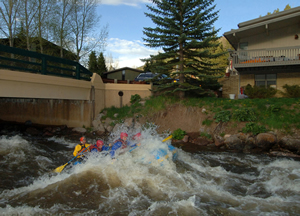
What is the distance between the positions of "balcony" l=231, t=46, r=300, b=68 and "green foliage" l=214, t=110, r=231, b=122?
5.51 m

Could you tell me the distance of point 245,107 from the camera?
13.9m

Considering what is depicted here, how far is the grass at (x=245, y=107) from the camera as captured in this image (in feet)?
40.6

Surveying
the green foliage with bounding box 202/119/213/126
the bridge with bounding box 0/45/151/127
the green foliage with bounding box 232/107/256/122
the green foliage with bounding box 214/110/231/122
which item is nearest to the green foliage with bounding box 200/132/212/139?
the green foliage with bounding box 202/119/213/126

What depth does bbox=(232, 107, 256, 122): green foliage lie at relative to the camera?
1301 centimetres

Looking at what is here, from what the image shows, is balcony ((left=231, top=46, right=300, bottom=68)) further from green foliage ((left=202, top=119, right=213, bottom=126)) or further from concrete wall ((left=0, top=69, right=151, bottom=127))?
concrete wall ((left=0, top=69, right=151, bottom=127))

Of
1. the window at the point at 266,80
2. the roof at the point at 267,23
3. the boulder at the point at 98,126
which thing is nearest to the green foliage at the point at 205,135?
the boulder at the point at 98,126

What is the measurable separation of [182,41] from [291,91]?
27.8 ft

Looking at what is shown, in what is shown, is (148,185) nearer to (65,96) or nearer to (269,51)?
(65,96)

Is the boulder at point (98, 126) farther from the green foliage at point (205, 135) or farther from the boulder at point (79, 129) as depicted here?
the green foliage at point (205, 135)

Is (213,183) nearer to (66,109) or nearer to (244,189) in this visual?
(244,189)

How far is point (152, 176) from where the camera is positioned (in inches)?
297

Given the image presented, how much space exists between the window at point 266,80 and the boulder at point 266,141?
8.23 m

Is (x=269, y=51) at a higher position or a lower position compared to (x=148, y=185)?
higher

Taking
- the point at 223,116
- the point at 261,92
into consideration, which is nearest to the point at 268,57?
the point at 261,92
